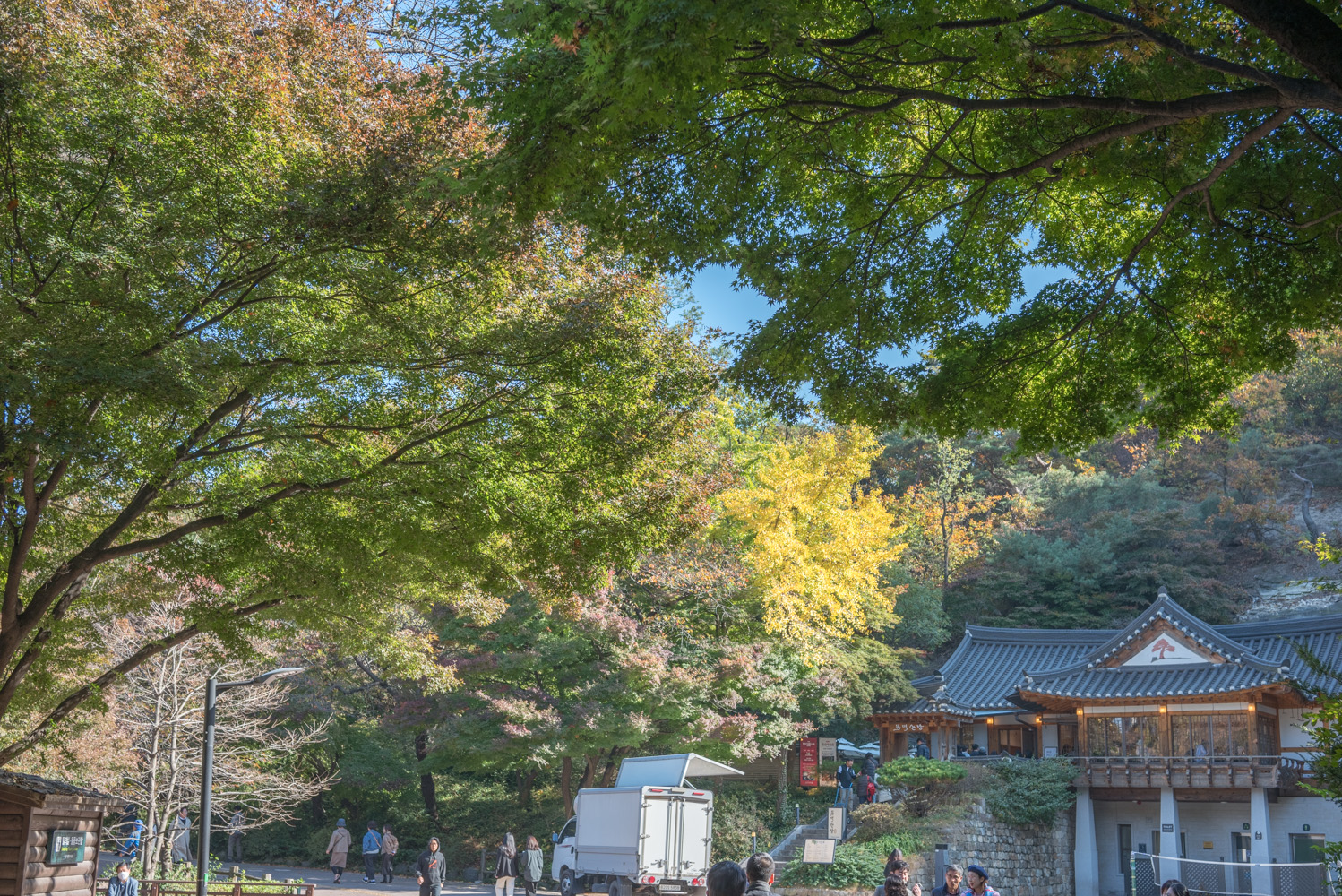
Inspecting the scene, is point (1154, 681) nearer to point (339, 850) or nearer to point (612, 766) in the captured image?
point (612, 766)

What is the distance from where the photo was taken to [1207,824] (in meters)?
26.3

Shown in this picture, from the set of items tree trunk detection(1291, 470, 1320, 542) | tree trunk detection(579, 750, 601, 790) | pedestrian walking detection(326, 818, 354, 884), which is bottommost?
pedestrian walking detection(326, 818, 354, 884)

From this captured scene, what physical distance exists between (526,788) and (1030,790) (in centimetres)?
1490

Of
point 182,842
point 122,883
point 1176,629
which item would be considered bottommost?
point 182,842

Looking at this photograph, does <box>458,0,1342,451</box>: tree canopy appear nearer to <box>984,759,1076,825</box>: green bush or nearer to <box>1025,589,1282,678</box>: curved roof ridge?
<box>1025,589,1282,678</box>: curved roof ridge

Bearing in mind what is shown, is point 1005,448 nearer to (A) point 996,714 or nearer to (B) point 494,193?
(A) point 996,714

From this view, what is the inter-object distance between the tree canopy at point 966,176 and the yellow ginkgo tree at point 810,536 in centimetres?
1681

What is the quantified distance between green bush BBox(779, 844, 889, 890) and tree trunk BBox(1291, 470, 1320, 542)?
2814 cm

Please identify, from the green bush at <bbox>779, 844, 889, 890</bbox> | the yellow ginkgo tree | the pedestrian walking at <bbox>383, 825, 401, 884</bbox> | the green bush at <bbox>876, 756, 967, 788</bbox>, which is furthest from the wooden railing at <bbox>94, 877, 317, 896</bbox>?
the green bush at <bbox>876, 756, 967, 788</bbox>

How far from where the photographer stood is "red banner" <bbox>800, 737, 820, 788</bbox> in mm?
27734

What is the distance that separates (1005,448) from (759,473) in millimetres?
20733

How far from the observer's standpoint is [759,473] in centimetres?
2597

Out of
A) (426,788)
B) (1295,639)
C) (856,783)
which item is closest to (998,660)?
(856,783)

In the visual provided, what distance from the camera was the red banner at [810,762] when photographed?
91.0 feet
